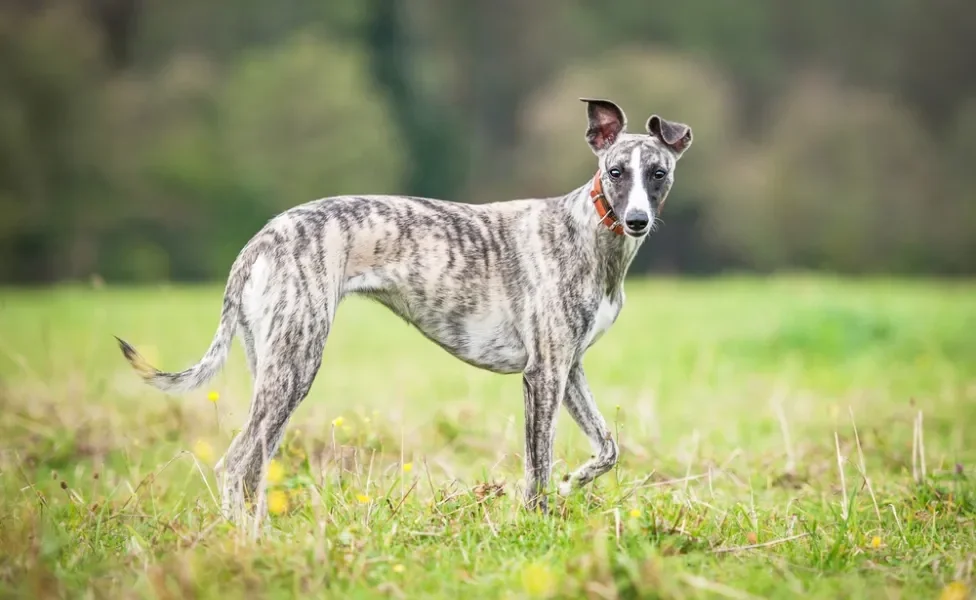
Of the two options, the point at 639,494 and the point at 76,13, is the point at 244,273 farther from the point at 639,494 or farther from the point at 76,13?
the point at 76,13

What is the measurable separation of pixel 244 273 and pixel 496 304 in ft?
4.50

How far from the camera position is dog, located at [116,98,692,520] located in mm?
4820

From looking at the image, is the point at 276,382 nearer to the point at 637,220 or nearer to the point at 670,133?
the point at 637,220

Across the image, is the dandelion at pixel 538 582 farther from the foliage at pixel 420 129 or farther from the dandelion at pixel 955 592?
the foliage at pixel 420 129

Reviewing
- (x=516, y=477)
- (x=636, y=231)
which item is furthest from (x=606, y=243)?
(x=516, y=477)

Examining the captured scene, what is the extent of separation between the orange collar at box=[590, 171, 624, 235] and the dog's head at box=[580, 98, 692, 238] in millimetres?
47

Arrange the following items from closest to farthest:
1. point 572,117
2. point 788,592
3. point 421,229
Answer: point 788,592
point 421,229
point 572,117

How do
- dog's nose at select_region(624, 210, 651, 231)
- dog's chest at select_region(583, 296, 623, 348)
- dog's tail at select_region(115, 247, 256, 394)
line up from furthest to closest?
dog's chest at select_region(583, 296, 623, 348) < dog's nose at select_region(624, 210, 651, 231) < dog's tail at select_region(115, 247, 256, 394)

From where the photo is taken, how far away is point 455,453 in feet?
23.9

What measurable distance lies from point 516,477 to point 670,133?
2.20 metres

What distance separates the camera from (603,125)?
5574mm

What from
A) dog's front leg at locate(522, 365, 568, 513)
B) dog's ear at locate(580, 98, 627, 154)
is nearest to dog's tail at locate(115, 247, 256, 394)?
dog's front leg at locate(522, 365, 568, 513)

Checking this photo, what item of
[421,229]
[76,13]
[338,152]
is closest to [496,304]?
[421,229]

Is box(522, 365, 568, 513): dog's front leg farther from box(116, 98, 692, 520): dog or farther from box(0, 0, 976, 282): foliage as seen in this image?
box(0, 0, 976, 282): foliage
